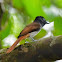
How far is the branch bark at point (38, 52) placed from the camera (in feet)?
3.89

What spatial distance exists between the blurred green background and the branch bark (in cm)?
27

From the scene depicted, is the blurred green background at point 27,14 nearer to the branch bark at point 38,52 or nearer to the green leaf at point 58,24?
the green leaf at point 58,24

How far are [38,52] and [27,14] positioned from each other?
19.9 inches

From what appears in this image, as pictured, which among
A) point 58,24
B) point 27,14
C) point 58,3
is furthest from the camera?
point 58,3

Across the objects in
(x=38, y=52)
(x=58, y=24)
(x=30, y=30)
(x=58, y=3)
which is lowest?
(x=38, y=52)

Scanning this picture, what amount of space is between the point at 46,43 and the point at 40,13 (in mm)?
295

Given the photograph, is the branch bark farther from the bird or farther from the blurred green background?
the blurred green background

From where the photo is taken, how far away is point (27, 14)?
1.66m

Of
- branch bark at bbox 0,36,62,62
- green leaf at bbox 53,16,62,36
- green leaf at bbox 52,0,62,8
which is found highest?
green leaf at bbox 52,0,62,8

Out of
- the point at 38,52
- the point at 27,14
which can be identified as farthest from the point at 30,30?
the point at 38,52

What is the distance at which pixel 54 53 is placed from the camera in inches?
46.6

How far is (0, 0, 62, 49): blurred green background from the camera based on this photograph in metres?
1.45

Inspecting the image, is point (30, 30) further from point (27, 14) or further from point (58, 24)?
point (58, 24)

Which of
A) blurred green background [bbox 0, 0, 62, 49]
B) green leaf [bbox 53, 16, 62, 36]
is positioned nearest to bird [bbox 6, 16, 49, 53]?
blurred green background [bbox 0, 0, 62, 49]
